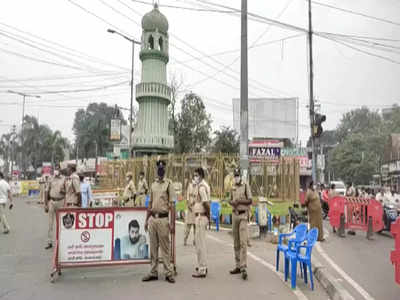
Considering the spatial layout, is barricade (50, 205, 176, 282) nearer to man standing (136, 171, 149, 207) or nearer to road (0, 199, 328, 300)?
road (0, 199, 328, 300)

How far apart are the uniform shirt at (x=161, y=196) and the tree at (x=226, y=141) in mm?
26370

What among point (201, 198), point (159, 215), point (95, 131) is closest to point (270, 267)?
point (201, 198)

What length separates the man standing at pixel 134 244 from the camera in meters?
6.26

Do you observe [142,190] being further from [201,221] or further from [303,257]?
[303,257]

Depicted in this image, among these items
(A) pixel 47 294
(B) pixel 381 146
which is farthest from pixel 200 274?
(B) pixel 381 146

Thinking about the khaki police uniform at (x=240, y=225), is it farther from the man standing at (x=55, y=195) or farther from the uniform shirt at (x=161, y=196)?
the man standing at (x=55, y=195)

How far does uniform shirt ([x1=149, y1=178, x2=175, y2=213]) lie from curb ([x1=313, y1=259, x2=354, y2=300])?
2847mm

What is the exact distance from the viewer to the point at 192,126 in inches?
1222

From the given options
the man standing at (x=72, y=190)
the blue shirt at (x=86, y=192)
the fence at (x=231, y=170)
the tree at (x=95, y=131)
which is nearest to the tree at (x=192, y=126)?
the fence at (x=231, y=170)

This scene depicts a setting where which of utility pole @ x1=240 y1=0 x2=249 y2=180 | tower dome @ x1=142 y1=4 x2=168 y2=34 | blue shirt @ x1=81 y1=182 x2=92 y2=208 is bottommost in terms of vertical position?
blue shirt @ x1=81 y1=182 x2=92 y2=208

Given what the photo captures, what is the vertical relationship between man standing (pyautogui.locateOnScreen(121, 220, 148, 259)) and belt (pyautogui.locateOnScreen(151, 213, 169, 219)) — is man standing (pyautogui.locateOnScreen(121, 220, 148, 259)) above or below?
below

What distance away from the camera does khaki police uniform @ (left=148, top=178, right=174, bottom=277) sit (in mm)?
5848

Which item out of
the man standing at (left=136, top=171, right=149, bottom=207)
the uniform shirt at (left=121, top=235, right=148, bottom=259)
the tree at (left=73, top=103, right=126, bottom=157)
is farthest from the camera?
the tree at (left=73, top=103, right=126, bottom=157)

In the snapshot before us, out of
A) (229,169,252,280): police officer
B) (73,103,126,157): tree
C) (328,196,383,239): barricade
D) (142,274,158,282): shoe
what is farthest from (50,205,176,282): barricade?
(73,103,126,157): tree
